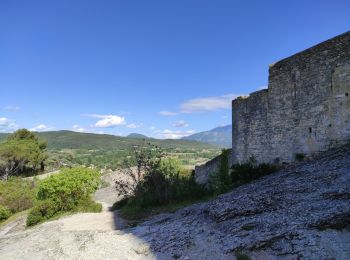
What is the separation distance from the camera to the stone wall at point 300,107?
552 inches

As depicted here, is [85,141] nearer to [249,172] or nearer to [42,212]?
[42,212]

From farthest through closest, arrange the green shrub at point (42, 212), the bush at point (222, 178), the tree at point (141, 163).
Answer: the green shrub at point (42, 212), the tree at point (141, 163), the bush at point (222, 178)

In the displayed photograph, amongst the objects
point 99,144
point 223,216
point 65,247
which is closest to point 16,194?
point 65,247

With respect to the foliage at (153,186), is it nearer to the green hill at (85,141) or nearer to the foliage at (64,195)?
the foliage at (64,195)

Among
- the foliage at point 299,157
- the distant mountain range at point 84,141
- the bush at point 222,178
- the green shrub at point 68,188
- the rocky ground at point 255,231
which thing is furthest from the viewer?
the distant mountain range at point 84,141

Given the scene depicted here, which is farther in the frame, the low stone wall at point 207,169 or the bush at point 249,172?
the low stone wall at point 207,169

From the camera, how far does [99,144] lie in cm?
16275

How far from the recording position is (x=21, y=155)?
194 ft

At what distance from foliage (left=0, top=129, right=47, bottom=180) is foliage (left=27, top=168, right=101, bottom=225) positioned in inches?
1235

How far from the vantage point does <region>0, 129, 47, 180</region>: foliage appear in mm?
57281

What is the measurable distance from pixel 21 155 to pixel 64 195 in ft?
129

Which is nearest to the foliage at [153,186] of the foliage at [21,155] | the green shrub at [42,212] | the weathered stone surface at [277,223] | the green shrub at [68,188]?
the green shrub at [68,188]

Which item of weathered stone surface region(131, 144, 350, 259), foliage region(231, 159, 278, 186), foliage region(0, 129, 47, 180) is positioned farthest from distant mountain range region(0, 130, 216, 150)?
weathered stone surface region(131, 144, 350, 259)

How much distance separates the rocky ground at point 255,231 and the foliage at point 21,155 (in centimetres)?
4541
